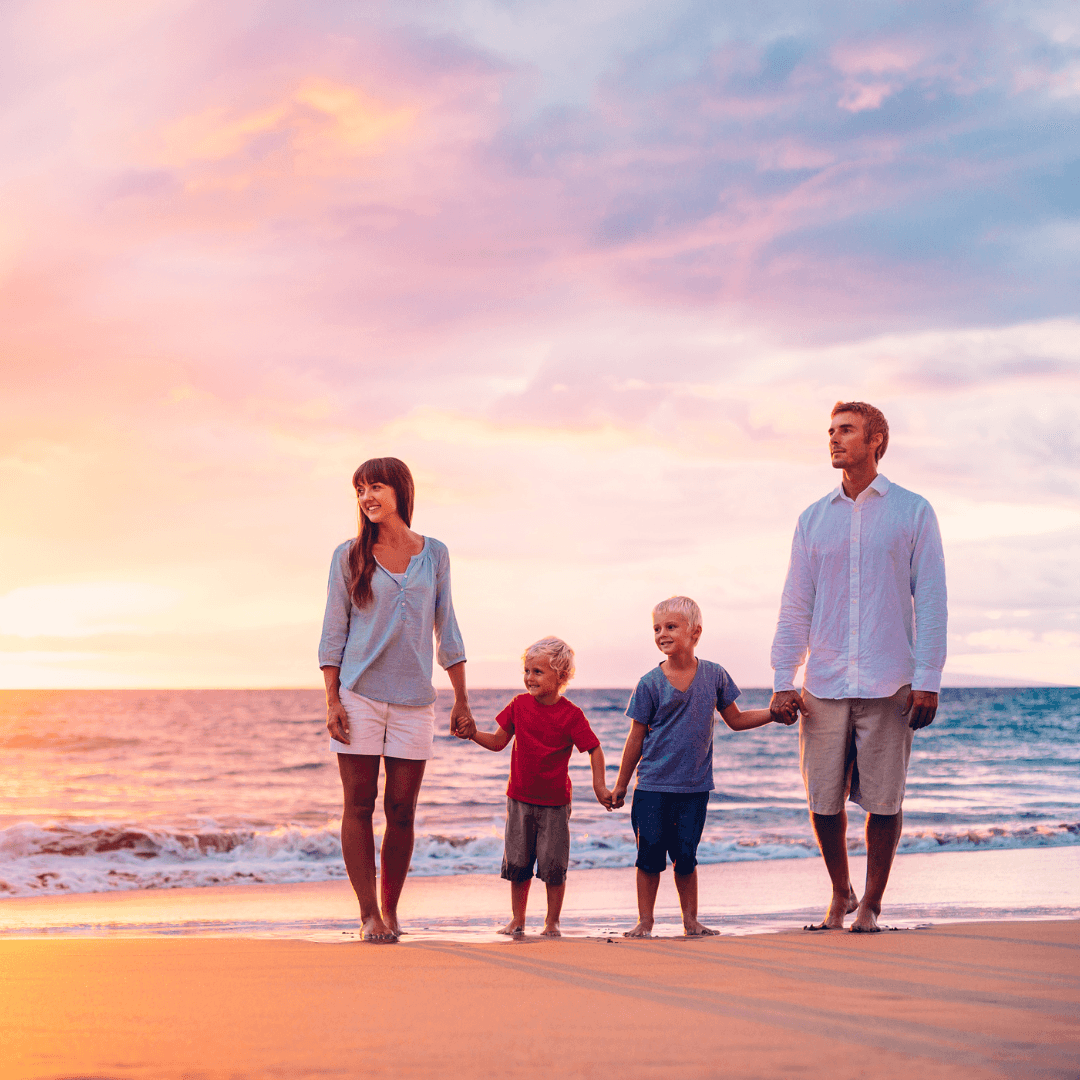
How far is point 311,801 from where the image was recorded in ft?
54.2

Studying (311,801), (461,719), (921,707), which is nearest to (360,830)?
(461,719)

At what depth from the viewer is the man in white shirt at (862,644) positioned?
4.11 metres

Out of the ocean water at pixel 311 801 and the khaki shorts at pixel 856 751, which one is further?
the ocean water at pixel 311 801

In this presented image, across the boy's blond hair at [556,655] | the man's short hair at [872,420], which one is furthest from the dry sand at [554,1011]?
the man's short hair at [872,420]

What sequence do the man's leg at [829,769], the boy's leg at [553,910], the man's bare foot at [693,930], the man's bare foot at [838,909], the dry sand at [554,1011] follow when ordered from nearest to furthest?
the dry sand at [554,1011], the man's leg at [829,769], the man's bare foot at [838,909], the man's bare foot at [693,930], the boy's leg at [553,910]

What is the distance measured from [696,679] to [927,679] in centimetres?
100

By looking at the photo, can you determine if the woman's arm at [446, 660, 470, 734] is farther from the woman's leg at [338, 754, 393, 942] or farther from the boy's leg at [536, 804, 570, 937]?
the boy's leg at [536, 804, 570, 937]

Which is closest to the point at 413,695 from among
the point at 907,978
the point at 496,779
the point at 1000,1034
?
the point at 907,978

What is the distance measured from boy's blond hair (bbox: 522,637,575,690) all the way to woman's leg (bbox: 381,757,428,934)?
731 mm

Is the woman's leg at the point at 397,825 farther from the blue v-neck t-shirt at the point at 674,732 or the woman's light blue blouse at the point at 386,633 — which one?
the blue v-neck t-shirt at the point at 674,732

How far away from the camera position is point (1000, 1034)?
2.47 meters

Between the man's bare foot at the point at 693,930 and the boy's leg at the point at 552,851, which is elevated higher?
the boy's leg at the point at 552,851

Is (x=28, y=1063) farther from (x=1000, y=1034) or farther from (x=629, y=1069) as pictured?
(x=1000, y=1034)

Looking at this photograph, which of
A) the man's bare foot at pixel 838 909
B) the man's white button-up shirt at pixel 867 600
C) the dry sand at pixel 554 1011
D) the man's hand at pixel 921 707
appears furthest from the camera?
the man's bare foot at pixel 838 909
